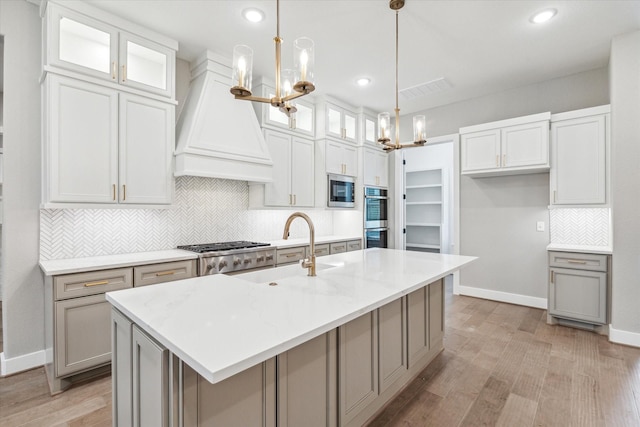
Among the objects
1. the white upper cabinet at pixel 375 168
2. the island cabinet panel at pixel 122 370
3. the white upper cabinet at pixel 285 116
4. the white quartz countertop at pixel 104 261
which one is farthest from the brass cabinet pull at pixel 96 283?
the white upper cabinet at pixel 375 168

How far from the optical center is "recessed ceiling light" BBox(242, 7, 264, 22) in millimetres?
2635

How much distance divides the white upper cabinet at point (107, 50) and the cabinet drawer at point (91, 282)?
1.58 metres

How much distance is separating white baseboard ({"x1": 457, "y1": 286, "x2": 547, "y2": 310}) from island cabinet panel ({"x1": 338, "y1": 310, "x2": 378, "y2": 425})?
11.0 feet

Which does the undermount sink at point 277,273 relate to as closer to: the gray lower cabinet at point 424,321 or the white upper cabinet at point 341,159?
the gray lower cabinet at point 424,321

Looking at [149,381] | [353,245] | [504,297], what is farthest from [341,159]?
[149,381]

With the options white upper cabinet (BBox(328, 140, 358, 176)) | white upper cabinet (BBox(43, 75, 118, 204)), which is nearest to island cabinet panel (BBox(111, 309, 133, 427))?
white upper cabinet (BBox(43, 75, 118, 204))

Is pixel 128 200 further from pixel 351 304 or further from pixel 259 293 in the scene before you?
pixel 351 304

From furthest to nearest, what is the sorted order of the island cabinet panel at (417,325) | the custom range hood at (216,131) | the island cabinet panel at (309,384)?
1. the custom range hood at (216,131)
2. the island cabinet panel at (417,325)
3. the island cabinet panel at (309,384)

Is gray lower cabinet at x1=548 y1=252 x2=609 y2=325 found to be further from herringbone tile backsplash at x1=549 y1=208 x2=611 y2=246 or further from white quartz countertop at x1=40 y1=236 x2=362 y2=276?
white quartz countertop at x1=40 y1=236 x2=362 y2=276

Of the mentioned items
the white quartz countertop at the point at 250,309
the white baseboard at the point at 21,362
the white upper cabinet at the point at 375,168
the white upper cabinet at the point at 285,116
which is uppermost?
the white upper cabinet at the point at 285,116

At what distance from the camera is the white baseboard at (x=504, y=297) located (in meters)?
4.14

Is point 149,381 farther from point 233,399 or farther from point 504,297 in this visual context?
point 504,297

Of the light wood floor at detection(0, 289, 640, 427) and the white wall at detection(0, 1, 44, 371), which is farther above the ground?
the white wall at detection(0, 1, 44, 371)

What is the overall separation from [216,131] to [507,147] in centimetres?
356
